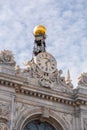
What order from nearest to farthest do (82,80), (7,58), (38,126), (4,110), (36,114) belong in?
(4,110) → (36,114) → (7,58) → (38,126) → (82,80)

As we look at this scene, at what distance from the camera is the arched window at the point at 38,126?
27000 mm

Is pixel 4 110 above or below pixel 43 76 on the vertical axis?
below

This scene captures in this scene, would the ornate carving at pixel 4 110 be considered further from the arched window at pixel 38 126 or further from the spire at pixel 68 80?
the spire at pixel 68 80

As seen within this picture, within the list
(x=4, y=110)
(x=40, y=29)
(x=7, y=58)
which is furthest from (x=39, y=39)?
(x=4, y=110)

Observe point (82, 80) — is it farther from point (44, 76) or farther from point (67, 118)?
point (67, 118)

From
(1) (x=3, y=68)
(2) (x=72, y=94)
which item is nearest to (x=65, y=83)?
(2) (x=72, y=94)

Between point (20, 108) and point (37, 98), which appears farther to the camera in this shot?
point (37, 98)

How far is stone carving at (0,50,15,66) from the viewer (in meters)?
26.8

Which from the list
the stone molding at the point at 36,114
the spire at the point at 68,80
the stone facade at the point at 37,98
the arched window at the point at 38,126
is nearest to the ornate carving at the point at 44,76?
the stone facade at the point at 37,98

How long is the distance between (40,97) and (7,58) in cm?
318

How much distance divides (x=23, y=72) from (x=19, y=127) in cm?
376

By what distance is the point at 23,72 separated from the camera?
90.3ft

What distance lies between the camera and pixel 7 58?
88.5 ft

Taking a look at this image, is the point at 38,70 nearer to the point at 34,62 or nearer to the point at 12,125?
the point at 34,62
